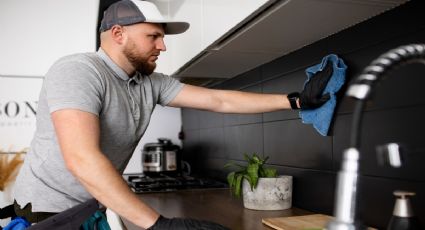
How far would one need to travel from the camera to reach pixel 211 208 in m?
1.57

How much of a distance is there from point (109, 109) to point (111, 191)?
35 cm

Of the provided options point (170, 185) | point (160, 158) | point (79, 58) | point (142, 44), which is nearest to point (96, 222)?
point (79, 58)

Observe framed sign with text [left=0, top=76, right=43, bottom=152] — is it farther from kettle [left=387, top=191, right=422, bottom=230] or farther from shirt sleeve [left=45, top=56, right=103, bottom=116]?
kettle [left=387, top=191, right=422, bottom=230]

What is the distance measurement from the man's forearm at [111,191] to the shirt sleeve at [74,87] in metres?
0.16

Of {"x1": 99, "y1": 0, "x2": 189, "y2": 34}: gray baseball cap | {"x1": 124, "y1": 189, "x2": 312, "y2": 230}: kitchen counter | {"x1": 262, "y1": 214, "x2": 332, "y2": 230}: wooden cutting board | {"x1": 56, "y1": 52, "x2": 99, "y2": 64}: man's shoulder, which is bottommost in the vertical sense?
{"x1": 124, "y1": 189, "x2": 312, "y2": 230}: kitchen counter

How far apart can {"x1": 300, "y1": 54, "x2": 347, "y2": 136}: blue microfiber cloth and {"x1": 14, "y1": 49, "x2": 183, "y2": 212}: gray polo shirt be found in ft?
1.95

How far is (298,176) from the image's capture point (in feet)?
4.95

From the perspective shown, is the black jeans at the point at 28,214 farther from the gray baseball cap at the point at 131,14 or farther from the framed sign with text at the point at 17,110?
the framed sign with text at the point at 17,110

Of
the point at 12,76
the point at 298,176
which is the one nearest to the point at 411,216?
the point at 298,176

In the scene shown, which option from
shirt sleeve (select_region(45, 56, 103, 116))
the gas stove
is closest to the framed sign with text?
the gas stove

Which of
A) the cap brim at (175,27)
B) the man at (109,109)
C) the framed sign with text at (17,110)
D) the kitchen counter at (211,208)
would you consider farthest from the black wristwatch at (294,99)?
the framed sign with text at (17,110)

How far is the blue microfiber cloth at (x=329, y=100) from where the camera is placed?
1182 millimetres

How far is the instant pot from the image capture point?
268 cm

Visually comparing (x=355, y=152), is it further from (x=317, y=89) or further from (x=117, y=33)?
(x=117, y=33)
